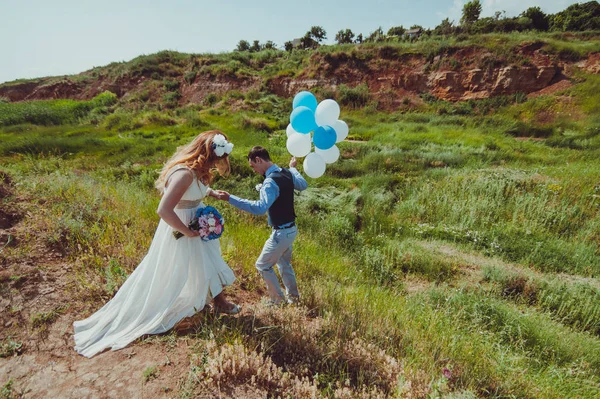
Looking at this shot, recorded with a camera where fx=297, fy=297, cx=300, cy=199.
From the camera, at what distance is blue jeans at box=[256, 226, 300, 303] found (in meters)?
3.43

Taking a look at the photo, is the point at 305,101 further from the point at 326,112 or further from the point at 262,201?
the point at 262,201

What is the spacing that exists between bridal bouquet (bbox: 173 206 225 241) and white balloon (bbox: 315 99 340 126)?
5.76 feet

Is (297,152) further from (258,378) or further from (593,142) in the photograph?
(593,142)

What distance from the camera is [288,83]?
28562 mm

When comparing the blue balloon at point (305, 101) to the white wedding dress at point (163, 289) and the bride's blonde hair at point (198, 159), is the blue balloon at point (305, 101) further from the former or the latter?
the white wedding dress at point (163, 289)

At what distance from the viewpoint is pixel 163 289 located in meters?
3.06

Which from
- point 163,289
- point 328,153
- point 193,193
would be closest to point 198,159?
point 193,193

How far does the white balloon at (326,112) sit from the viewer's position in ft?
Result: 12.0

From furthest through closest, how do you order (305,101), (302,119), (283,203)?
(305,101) < (302,119) < (283,203)

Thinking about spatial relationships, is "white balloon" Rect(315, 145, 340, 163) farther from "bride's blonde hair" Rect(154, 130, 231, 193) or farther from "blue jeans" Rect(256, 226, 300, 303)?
"bride's blonde hair" Rect(154, 130, 231, 193)

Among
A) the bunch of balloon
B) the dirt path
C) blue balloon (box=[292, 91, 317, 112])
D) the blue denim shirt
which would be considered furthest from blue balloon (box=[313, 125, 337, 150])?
the dirt path

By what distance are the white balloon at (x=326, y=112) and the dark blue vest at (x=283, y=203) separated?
34.3 inches

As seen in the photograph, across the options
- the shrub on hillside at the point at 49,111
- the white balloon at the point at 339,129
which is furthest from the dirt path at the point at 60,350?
the shrub on hillside at the point at 49,111

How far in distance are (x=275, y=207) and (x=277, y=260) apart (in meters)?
0.67
